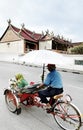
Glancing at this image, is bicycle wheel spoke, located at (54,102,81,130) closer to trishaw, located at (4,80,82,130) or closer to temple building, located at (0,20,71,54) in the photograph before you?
trishaw, located at (4,80,82,130)

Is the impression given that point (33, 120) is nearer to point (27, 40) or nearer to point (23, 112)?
point (23, 112)

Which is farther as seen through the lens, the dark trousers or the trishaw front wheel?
the trishaw front wheel

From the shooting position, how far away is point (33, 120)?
4.18 m

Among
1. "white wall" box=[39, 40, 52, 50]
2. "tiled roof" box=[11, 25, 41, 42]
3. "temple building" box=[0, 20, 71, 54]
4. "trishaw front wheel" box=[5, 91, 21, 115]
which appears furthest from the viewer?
"white wall" box=[39, 40, 52, 50]

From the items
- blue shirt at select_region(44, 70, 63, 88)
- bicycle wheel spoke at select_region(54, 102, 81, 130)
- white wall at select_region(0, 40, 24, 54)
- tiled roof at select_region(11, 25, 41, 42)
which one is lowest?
bicycle wheel spoke at select_region(54, 102, 81, 130)

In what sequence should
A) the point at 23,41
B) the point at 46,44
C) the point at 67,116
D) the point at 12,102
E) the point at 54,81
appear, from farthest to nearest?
the point at 46,44 → the point at 23,41 → the point at 12,102 → the point at 54,81 → the point at 67,116

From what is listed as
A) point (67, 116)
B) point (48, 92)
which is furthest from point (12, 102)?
point (67, 116)

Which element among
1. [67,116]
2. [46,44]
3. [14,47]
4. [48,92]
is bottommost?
[67,116]

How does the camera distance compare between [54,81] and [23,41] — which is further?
[23,41]

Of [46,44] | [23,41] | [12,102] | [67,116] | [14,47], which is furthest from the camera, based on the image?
[14,47]

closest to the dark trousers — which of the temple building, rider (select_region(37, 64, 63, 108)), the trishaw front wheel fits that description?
rider (select_region(37, 64, 63, 108))

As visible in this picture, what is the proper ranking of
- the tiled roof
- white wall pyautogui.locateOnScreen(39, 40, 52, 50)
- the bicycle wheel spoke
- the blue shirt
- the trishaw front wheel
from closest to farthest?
the bicycle wheel spoke, the blue shirt, the trishaw front wheel, the tiled roof, white wall pyautogui.locateOnScreen(39, 40, 52, 50)

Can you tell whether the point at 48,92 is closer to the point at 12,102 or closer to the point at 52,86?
the point at 52,86

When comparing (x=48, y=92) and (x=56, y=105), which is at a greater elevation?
(x=48, y=92)
